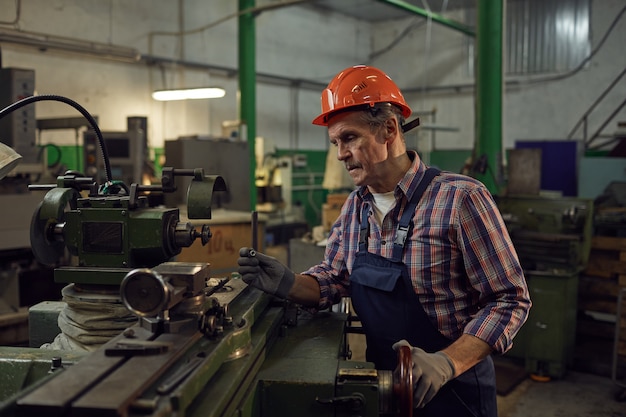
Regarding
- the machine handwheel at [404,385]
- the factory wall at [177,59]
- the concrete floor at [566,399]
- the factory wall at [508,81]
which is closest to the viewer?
the machine handwheel at [404,385]

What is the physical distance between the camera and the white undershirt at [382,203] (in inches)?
55.4

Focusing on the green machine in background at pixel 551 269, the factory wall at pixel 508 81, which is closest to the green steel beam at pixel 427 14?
the factory wall at pixel 508 81

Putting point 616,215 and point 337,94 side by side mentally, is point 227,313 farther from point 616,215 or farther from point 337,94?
point 616,215

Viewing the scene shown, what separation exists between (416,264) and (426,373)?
29 cm

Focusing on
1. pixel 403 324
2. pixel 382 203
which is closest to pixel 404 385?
pixel 403 324

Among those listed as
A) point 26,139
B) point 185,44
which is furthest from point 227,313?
point 185,44

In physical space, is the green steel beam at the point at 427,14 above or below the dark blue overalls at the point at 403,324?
above

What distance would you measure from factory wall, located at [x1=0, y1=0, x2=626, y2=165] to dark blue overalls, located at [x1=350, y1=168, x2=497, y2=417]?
424 cm

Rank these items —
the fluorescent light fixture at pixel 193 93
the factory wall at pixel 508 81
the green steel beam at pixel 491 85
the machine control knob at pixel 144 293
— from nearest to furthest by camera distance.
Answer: the machine control knob at pixel 144 293 → the green steel beam at pixel 491 85 → the fluorescent light fixture at pixel 193 93 → the factory wall at pixel 508 81

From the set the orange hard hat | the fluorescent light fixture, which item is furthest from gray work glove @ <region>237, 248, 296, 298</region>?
the fluorescent light fixture

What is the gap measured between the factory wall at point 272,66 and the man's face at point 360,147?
161 inches

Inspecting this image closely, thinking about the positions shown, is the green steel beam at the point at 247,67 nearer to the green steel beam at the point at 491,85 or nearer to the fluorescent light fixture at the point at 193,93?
the fluorescent light fixture at the point at 193,93

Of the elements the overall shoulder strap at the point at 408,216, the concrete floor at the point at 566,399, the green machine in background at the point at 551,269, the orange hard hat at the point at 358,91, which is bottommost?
the concrete floor at the point at 566,399

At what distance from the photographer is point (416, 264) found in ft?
4.20
